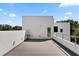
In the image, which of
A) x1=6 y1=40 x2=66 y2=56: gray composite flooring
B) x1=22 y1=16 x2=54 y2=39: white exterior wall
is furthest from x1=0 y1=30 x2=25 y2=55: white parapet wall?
x1=22 y1=16 x2=54 y2=39: white exterior wall

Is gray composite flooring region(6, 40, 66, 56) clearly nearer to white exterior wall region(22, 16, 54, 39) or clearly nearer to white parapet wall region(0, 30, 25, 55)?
white parapet wall region(0, 30, 25, 55)

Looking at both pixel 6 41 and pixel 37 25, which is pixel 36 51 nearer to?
pixel 6 41

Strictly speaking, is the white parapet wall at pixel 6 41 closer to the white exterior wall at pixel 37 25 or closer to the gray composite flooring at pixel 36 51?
the gray composite flooring at pixel 36 51

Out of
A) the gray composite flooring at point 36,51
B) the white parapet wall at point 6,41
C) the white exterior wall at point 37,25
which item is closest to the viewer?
the white parapet wall at point 6,41

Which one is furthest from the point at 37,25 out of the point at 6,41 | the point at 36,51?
the point at 6,41

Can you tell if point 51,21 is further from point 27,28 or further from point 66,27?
point 66,27

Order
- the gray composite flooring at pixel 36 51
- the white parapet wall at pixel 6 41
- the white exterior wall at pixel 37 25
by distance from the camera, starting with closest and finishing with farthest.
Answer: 1. the white parapet wall at pixel 6 41
2. the gray composite flooring at pixel 36 51
3. the white exterior wall at pixel 37 25

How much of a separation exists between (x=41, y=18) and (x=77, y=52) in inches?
490

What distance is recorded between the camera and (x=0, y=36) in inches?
289

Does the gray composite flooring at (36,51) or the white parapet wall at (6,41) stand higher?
the white parapet wall at (6,41)

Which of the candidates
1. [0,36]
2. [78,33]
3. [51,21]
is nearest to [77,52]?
[0,36]

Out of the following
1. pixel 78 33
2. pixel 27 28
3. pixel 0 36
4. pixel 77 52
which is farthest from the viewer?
pixel 78 33

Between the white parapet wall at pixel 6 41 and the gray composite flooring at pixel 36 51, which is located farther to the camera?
the gray composite flooring at pixel 36 51

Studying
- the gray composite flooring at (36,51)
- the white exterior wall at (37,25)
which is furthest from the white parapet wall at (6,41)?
the white exterior wall at (37,25)
